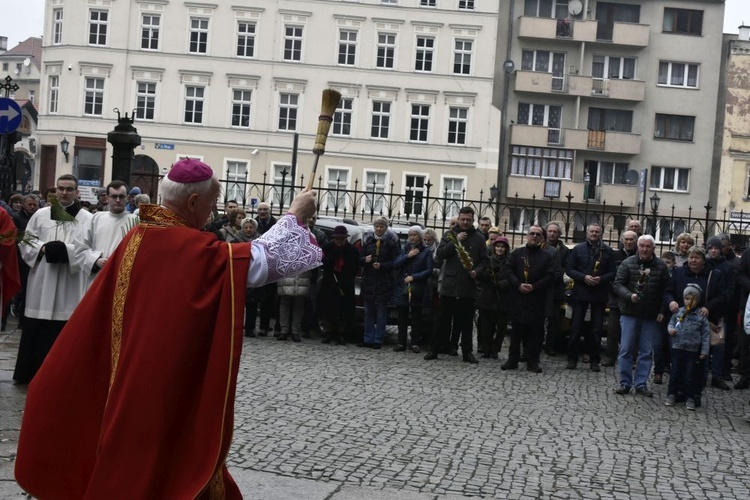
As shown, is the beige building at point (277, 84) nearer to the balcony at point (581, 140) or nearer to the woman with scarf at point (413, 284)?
the balcony at point (581, 140)

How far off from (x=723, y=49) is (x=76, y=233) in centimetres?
5034

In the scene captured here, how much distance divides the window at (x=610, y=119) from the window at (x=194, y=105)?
18.4 metres

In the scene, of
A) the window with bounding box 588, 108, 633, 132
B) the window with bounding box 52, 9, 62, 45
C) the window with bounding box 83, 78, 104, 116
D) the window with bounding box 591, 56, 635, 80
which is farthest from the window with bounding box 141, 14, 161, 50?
the window with bounding box 588, 108, 633, 132

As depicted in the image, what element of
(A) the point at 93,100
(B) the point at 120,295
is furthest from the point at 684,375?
(A) the point at 93,100

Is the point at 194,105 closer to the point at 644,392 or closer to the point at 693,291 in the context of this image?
the point at 644,392

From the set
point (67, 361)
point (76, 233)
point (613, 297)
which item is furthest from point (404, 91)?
point (67, 361)

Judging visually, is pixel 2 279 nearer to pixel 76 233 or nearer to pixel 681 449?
pixel 76 233

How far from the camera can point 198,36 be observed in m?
51.9

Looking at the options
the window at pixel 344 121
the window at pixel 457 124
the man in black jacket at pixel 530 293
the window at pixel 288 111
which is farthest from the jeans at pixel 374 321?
the window at pixel 457 124

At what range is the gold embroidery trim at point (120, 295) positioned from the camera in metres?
5.10

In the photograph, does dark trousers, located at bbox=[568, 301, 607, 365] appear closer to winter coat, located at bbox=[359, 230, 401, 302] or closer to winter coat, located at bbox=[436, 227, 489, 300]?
winter coat, located at bbox=[436, 227, 489, 300]

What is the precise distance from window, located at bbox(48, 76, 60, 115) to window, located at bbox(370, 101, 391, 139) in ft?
47.1

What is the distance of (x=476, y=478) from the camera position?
8.32 metres

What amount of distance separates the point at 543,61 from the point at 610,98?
11.8 ft
